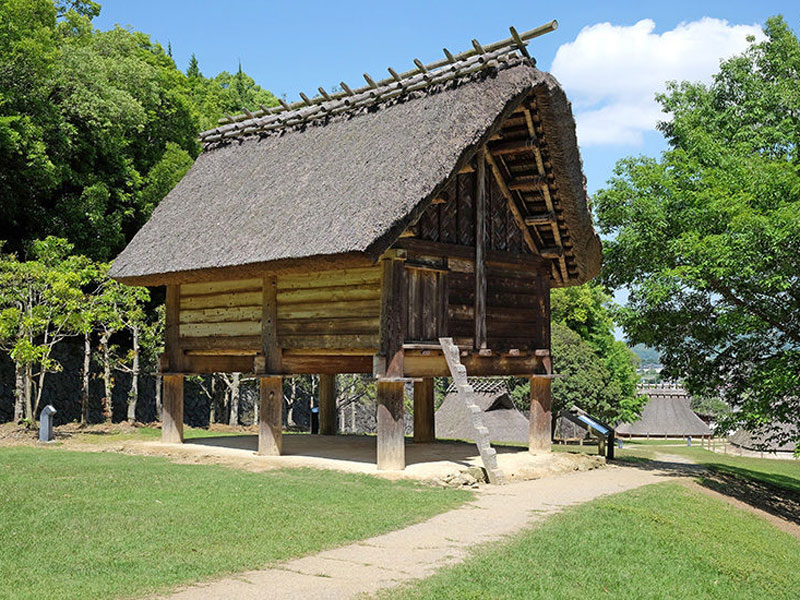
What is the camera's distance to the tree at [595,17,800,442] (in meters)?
16.0

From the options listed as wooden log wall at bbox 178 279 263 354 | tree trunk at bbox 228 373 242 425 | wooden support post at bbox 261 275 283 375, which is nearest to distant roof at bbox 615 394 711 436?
tree trunk at bbox 228 373 242 425

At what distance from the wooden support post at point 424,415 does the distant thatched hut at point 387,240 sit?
146 inches

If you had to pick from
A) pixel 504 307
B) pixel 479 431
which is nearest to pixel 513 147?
pixel 504 307

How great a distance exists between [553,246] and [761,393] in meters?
5.38

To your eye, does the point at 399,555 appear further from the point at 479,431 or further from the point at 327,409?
the point at 327,409

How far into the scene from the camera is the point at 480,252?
16.7 metres

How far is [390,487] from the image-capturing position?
12875mm

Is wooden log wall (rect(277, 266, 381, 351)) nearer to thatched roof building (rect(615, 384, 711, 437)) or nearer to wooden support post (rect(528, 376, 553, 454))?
wooden support post (rect(528, 376, 553, 454))

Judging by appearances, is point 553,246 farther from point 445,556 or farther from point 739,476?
point 445,556

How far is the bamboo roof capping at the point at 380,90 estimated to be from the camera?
1600 cm

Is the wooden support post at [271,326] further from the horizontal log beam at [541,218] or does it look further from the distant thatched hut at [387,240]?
the horizontal log beam at [541,218]

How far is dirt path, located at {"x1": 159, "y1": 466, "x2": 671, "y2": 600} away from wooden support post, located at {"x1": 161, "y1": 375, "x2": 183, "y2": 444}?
8972 millimetres

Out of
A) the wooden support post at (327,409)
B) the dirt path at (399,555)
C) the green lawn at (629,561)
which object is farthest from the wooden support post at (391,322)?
the wooden support post at (327,409)

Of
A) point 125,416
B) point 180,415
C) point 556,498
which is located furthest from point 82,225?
point 556,498
